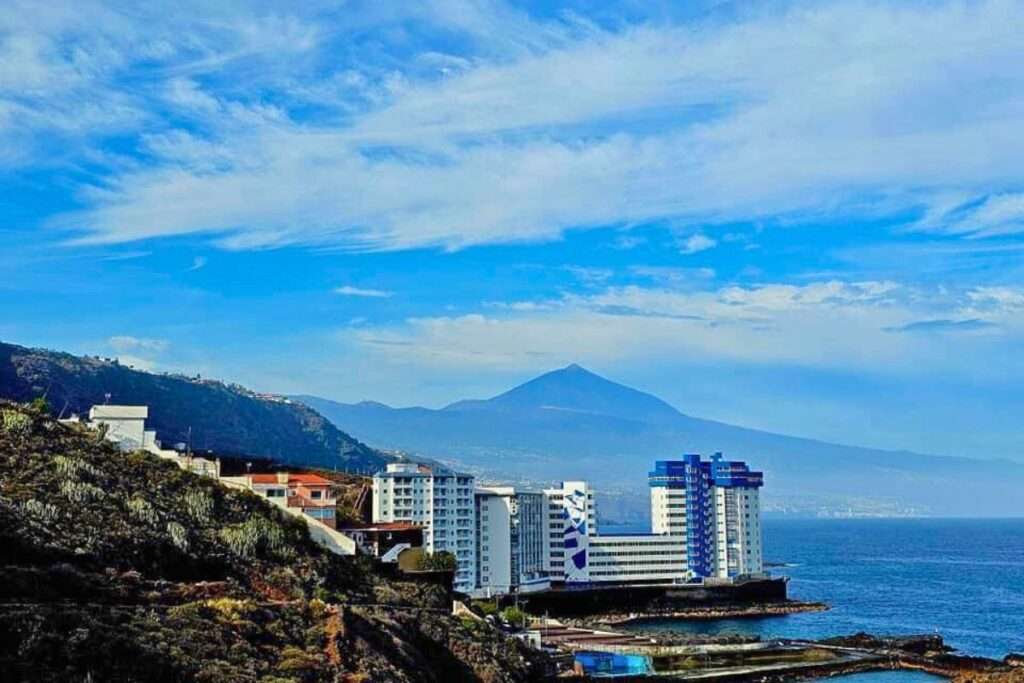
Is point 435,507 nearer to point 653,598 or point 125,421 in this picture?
point 653,598

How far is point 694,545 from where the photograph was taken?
90.6m

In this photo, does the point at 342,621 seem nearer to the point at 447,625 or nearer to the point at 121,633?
the point at 121,633

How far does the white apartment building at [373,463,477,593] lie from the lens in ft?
238

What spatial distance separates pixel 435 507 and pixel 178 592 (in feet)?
153

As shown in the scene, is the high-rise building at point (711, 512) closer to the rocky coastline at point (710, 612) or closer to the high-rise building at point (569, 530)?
the rocky coastline at point (710, 612)

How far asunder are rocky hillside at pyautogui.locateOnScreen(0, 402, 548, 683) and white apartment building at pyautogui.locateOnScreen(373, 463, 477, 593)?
2935cm

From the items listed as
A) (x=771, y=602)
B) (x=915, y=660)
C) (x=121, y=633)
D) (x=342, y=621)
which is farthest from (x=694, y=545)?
(x=121, y=633)

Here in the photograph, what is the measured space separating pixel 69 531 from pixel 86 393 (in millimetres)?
132890

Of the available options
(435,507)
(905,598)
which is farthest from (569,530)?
(905,598)

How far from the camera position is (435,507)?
73.5 metres

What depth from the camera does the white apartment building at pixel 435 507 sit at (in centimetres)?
7256

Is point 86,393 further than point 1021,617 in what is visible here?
Yes

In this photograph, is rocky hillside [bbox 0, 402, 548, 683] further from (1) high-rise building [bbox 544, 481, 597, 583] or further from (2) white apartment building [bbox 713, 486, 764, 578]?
(2) white apartment building [bbox 713, 486, 764, 578]

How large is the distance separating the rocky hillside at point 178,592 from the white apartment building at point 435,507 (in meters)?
29.4
